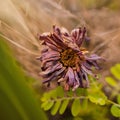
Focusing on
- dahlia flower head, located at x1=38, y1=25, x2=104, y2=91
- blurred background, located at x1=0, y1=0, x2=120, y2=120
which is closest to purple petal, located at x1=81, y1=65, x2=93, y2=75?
dahlia flower head, located at x1=38, y1=25, x2=104, y2=91

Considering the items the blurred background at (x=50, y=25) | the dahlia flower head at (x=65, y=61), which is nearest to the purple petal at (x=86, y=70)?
the dahlia flower head at (x=65, y=61)

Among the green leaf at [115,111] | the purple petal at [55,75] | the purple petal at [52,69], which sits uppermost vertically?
the purple petal at [52,69]

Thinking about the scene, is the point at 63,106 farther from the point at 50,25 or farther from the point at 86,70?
the point at 50,25

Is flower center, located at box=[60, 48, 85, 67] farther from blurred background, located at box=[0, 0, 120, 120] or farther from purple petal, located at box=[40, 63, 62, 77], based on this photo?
blurred background, located at box=[0, 0, 120, 120]

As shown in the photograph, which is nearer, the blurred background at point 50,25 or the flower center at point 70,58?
the flower center at point 70,58

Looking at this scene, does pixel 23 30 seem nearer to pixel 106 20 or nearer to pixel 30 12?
pixel 30 12

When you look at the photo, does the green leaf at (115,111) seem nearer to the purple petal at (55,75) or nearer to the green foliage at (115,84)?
the green foliage at (115,84)
